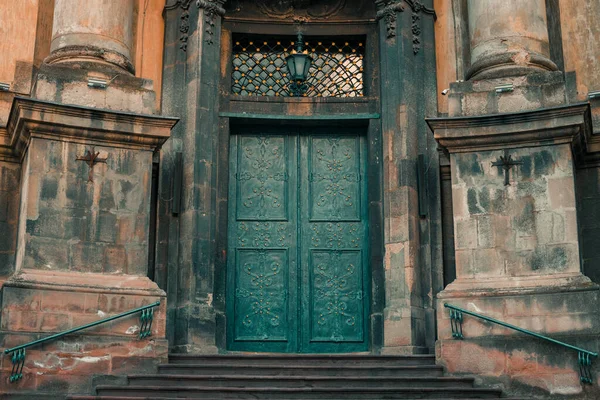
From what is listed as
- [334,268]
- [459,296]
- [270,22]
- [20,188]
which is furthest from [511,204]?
[20,188]

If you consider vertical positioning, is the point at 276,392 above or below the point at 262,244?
below

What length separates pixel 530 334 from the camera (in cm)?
1255

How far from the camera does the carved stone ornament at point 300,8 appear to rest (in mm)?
16516

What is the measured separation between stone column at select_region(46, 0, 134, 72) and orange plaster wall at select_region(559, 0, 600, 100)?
21.1 feet

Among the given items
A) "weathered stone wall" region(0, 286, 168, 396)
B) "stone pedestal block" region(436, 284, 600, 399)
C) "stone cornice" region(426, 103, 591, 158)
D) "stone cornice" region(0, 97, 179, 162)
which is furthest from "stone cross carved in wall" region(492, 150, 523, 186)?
"weathered stone wall" region(0, 286, 168, 396)

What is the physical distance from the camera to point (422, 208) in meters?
15.0

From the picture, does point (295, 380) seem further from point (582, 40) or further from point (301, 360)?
point (582, 40)

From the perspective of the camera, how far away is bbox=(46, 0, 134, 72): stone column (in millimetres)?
14422

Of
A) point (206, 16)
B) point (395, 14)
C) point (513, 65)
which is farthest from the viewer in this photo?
point (395, 14)

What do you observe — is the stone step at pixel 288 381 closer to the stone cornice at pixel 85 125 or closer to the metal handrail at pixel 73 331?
the metal handrail at pixel 73 331

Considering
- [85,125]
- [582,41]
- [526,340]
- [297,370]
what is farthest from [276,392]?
[582,41]

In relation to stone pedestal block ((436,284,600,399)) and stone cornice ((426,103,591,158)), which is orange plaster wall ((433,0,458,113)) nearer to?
stone cornice ((426,103,591,158))

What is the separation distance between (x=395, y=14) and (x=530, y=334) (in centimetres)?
560

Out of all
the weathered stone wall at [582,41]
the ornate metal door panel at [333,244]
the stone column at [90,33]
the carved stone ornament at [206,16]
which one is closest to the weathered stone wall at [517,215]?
the ornate metal door panel at [333,244]
